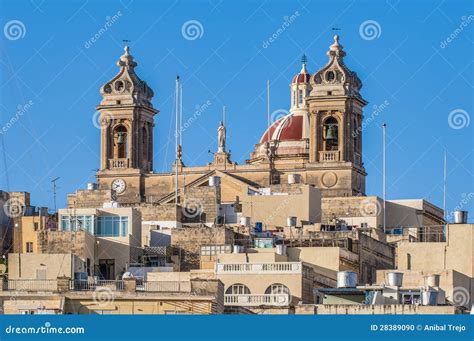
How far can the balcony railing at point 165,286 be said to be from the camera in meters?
84.1

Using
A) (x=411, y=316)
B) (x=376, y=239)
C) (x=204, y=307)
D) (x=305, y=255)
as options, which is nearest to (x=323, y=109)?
(x=376, y=239)

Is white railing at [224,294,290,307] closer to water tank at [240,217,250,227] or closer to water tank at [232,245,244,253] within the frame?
water tank at [232,245,244,253]

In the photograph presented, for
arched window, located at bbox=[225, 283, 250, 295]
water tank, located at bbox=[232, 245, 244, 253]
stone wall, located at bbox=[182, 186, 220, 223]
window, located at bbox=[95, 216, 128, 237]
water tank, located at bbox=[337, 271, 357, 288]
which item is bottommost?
arched window, located at bbox=[225, 283, 250, 295]

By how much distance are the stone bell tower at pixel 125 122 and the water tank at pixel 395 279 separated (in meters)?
49.4

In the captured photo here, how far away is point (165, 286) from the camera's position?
85812mm

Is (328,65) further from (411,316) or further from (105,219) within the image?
(411,316)

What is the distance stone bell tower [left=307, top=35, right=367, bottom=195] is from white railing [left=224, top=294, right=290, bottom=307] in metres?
43.4

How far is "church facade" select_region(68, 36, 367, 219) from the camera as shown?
133m

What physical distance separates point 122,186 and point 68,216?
86.3 ft

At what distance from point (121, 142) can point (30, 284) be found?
5299 cm

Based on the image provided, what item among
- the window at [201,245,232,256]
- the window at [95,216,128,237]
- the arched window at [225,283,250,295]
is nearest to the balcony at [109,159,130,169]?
the window at [95,216,128,237]

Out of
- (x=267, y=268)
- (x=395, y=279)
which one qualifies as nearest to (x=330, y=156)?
(x=267, y=268)

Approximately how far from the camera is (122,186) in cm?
13650

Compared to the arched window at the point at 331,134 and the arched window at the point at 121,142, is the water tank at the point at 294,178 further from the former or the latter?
the arched window at the point at 121,142
